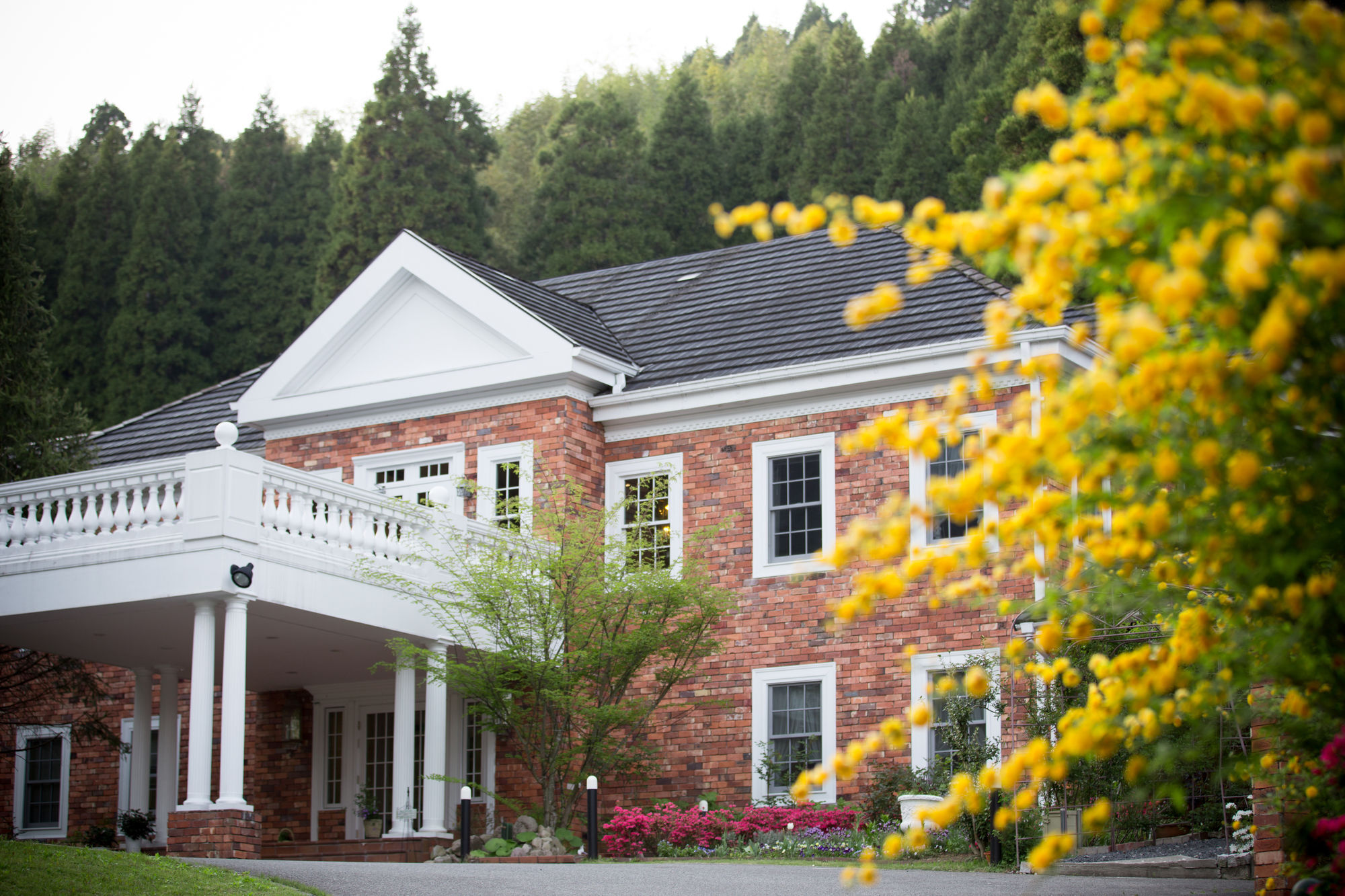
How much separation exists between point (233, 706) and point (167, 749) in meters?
4.61

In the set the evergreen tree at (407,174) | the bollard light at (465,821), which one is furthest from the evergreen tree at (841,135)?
the bollard light at (465,821)

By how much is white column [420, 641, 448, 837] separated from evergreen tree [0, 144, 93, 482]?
655 centimetres

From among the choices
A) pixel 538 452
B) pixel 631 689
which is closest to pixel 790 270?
pixel 538 452

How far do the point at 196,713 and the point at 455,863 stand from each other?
3015mm

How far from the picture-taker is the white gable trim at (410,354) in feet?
68.6

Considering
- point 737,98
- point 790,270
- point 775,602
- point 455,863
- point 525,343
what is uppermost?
point 737,98

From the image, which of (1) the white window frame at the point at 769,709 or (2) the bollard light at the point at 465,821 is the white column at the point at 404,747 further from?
(1) the white window frame at the point at 769,709

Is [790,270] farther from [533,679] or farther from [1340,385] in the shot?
[1340,385]

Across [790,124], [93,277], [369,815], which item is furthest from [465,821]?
[790,124]

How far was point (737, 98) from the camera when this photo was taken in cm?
6222

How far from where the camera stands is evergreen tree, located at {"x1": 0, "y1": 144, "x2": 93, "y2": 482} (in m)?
20.6

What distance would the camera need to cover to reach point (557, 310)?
2275cm

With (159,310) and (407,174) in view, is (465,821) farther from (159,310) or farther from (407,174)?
(159,310)

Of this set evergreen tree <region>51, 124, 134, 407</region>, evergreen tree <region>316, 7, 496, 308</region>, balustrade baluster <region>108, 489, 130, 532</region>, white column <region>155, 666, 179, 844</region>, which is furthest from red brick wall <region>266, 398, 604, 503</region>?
evergreen tree <region>51, 124, 134, 407</region>
